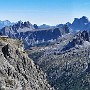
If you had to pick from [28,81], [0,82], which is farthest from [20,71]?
[0,82]

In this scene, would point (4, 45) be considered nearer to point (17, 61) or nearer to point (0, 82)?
point (17, 61)

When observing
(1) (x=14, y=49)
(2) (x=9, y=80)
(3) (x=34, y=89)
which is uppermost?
(1) (x=14, y=49)

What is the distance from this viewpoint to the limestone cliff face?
119 m

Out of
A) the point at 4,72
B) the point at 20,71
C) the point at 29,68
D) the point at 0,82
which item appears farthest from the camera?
the point at 29,68

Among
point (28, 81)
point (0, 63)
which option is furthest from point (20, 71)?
point (0, 63)

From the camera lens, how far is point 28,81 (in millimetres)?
135375

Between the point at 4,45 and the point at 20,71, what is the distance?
1545 cm

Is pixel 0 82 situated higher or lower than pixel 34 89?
higher

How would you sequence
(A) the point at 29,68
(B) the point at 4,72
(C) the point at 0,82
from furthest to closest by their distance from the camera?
(A) the point at 29,68 < (B) the point at 4,72 < (C) the point at 0,82

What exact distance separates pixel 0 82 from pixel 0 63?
43.4 ft

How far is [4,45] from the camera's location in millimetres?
141500

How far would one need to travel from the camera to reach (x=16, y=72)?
129m

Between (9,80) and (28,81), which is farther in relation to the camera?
(28,81)

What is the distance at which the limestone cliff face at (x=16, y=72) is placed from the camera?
118812 mm
